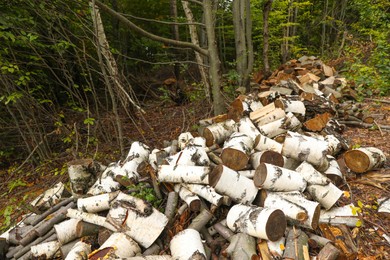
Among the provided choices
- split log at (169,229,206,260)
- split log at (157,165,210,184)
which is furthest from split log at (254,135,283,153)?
split log at (169,229,206,260)

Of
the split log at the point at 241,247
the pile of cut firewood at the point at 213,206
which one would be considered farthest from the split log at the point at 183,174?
the split log at the point at 241,247

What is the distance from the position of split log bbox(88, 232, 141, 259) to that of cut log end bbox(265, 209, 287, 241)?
47.9 inches

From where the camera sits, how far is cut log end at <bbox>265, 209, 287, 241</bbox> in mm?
2113

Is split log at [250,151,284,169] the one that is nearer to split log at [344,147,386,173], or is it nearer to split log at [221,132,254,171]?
split log at [221,132,254,171]

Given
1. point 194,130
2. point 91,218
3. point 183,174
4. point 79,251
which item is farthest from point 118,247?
point 194,130

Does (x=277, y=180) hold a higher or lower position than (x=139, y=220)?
higher

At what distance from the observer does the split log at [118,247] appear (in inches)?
86.0

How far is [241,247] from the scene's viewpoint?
7.04 ft

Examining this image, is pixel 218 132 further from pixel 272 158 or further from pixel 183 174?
pixel 183 174

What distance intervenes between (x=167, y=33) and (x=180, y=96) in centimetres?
516

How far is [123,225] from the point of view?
7.92 ft

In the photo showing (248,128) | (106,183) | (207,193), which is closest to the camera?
(207,193)

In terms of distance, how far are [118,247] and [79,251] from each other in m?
0.45

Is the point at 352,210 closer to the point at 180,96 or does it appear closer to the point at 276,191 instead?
the point at 276,191
